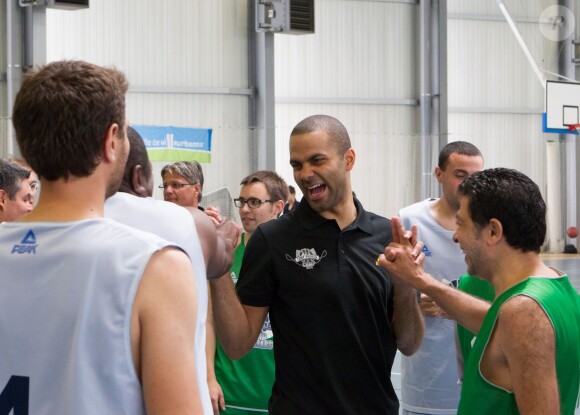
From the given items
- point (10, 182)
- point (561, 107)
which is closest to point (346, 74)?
point (561, 107)

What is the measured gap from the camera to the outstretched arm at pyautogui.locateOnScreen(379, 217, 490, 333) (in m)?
3.12

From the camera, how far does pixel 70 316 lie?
1707 millimetres

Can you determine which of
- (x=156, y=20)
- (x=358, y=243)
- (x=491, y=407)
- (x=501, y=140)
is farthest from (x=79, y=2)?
(x=491, y=407)

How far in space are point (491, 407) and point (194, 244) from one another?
94 centimetres

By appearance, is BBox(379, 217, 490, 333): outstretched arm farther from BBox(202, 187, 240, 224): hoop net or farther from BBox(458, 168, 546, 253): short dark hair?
BBox(202, 187, 240, 224): hoop net

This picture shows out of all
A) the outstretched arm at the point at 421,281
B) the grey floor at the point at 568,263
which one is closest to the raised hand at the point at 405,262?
the outstretched arm at the point at 421,281

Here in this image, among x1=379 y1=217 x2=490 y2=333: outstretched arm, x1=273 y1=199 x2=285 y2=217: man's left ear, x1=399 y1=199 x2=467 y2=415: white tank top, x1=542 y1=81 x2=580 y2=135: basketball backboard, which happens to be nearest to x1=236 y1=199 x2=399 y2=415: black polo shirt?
x1=379 y1=217 x2=490 y2=333: outstretched arm

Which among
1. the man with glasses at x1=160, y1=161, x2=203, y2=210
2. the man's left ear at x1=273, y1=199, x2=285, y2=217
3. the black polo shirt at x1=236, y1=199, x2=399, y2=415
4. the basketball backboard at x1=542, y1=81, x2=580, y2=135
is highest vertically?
the basketball backboard at x1=542, y1=81, x2=580, y2=135

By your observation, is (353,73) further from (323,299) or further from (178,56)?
(323,299)

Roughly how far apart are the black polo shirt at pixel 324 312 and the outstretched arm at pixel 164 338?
1.66m

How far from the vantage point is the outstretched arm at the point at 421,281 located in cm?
312

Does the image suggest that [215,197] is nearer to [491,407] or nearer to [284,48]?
[284,48]

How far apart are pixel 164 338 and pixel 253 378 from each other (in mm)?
3362

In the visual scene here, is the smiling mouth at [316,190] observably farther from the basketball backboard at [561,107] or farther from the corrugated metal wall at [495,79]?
the corrugated metal wall at [495,79]
